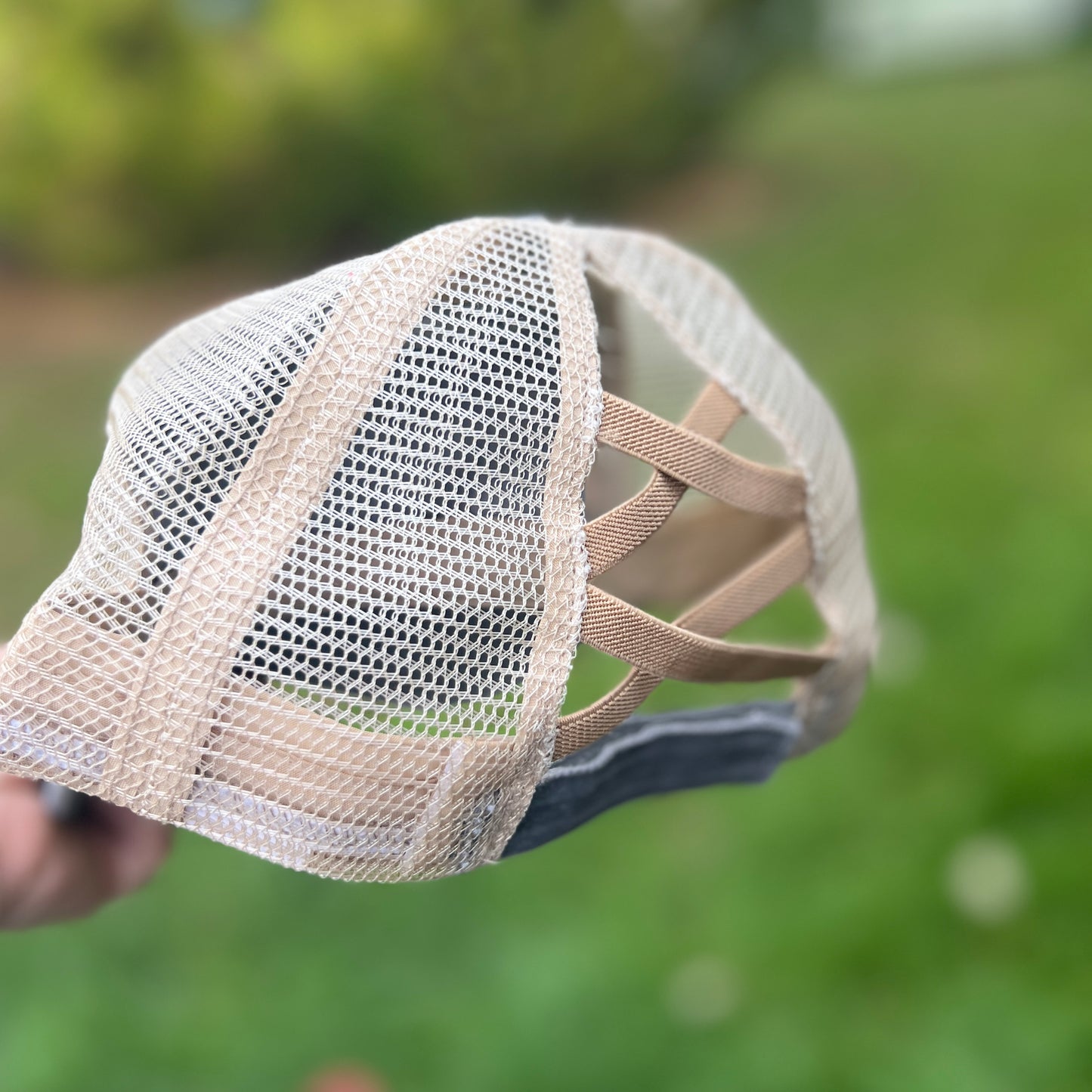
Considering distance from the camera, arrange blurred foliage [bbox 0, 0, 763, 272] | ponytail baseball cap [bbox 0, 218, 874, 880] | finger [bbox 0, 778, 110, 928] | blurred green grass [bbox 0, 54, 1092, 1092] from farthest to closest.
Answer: blurred foliage [bbox 0, 0, 763, 272] → blurred green grass [bbox 0, 54, 1092, 1092] → finger [bbox 0, 778, 110, 928] → ponytail baseball cap [bbox 0, 218, 874, 880]

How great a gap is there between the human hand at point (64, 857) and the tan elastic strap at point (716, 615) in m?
0.40

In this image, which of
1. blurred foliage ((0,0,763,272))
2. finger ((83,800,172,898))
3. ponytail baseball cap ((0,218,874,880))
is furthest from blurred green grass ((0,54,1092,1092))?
blurred foliage ((0,0,763,272))

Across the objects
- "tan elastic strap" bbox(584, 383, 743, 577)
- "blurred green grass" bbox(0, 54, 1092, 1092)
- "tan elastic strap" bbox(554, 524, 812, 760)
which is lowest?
"blurred green grass" bbox(0, 54, 1092, 1092)

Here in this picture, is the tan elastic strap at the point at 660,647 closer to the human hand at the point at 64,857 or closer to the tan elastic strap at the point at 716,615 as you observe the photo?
the tan elastic strap at the point at 716,615

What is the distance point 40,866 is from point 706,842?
3.19ft

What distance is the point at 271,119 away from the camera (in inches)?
121

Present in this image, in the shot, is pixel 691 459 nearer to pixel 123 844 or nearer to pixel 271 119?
pixel 123 844

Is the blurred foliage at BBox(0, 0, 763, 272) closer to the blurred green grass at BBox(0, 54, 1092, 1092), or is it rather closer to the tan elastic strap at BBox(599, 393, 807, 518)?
the blurred green grass at BBox(0, 54, 1092, 1092)

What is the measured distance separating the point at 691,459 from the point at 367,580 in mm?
184

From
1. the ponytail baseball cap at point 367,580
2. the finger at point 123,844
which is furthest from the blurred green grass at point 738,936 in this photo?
the ponytail baseball cap at point 367,580

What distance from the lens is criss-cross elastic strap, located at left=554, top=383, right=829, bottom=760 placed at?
0.54 meters

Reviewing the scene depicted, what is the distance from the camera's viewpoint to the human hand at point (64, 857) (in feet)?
2.35

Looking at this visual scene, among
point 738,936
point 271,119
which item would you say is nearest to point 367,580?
point 738,936

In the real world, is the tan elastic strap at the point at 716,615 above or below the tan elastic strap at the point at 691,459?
below
